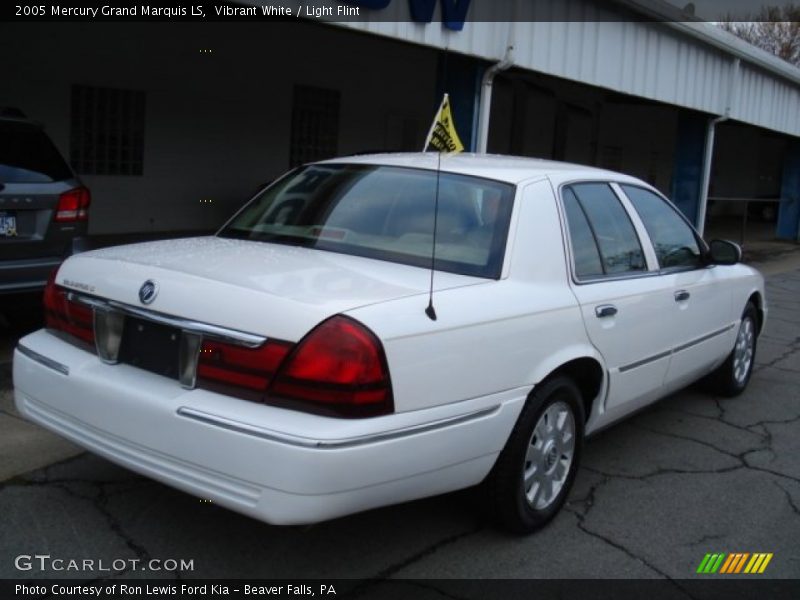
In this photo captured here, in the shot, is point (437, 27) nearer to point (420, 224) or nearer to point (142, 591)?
point (420, 224)

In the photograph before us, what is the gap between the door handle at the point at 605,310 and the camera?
13.0 feet

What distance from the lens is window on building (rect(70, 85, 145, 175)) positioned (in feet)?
38.6

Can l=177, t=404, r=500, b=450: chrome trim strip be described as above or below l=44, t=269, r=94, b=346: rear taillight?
below

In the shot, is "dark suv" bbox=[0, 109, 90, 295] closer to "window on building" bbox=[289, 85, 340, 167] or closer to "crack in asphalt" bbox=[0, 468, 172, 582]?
"crack in asphalt" bbox=[0, 468, 172, 582]

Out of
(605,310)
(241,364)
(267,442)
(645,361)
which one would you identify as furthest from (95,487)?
(645,361)

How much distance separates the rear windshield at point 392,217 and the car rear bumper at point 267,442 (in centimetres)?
68

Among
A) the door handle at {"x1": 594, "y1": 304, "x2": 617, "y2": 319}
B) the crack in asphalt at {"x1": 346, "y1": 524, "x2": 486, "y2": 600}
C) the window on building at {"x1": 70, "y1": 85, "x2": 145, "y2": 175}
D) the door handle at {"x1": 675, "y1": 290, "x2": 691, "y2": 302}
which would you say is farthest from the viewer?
the window on building at {"x1": 70, "y1": 85, "x2": 145, "y2": 175}

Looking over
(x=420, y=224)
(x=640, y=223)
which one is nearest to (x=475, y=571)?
(x=420, y=224)

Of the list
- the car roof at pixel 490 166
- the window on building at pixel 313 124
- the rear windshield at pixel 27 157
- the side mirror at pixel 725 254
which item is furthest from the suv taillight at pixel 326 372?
the window on building at pixel 313 124

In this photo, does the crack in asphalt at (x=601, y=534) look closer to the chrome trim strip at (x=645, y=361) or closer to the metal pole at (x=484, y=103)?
the chrome trim strip at (x=645, y=361)

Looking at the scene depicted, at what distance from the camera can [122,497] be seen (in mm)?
3822

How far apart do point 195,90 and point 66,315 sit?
10227 mm

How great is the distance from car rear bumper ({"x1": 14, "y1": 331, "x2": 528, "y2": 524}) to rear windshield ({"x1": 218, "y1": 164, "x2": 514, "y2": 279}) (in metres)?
0.68

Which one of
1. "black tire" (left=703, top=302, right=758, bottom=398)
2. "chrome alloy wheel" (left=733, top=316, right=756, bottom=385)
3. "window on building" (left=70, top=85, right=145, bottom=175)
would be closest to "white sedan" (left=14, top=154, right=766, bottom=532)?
"black tire" (left=703, top=302, right=758, bottom=398)
